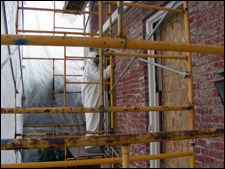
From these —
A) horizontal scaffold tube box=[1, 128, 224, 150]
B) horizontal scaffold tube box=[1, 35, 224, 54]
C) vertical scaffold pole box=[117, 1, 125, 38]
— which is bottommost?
horizontal scaffold tube box=[1, 128, 224, 150]

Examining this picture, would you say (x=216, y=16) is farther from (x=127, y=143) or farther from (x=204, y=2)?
(x=127, y=143)

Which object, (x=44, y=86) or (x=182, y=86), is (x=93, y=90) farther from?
(x=44, y=86)

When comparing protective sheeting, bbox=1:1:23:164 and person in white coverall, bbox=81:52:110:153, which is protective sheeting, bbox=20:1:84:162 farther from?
protective sheeting, bbox=1:1:23:164

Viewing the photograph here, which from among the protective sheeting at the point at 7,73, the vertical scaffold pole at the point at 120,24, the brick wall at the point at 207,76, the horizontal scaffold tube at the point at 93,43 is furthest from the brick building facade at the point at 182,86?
the protective sheeting at the point at 7,73

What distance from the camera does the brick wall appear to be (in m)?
3.04

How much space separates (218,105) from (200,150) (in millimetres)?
609

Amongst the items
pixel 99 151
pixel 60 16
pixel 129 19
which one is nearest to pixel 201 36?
pixel 129 19

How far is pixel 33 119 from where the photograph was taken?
8.66m

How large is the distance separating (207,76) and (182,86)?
72cm

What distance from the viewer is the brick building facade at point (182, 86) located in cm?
309

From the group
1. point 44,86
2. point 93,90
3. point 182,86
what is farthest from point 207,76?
point 44,86

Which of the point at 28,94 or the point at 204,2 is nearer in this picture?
the point at 204,2

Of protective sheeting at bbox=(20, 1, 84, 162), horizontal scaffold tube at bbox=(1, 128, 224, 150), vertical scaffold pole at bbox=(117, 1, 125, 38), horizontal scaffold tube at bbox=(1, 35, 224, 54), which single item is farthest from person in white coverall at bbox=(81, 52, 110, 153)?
horizontal scaffold tube at bbox=(1, 128, 224, 150)

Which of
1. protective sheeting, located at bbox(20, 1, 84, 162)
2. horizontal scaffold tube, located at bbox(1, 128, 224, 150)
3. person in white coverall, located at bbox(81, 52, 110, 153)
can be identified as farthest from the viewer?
protective sheeting, located at bbox(20, 1, 84, 162)
